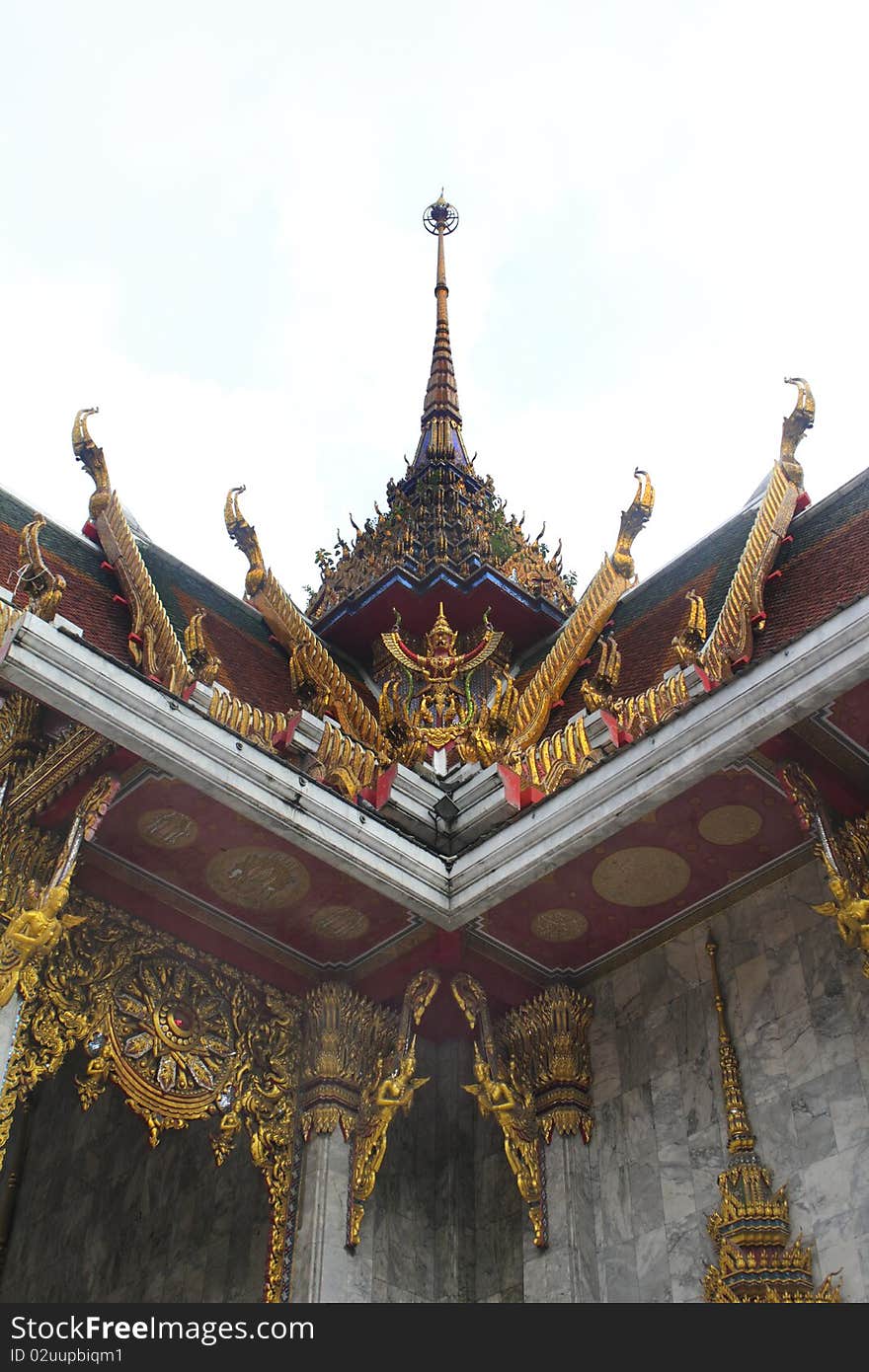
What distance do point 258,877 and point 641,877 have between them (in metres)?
2.39

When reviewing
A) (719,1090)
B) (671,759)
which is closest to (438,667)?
(671,759)

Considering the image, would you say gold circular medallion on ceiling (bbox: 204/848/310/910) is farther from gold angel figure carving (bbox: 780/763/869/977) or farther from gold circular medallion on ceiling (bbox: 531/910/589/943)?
gold angel figure carving (bbox: 780/763/869/977)

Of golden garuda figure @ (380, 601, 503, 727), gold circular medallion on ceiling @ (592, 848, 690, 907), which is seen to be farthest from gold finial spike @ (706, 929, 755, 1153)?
golden garuda figure @ (380, 601, 503, 727)

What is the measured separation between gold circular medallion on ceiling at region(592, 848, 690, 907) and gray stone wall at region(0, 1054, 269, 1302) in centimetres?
323

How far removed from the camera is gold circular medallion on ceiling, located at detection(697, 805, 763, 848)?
860 cm

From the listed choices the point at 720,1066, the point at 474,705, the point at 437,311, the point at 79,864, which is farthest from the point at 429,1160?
the point at 437,311

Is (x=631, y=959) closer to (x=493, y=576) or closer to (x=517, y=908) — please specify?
(x=517, y=908)

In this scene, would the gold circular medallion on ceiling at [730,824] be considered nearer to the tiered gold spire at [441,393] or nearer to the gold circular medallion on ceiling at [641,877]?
the gold circular medallion on ceiling at [641,877]

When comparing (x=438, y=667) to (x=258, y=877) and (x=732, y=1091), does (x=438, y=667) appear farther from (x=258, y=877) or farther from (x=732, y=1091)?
(x=732, y=1091)

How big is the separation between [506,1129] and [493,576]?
230 inches

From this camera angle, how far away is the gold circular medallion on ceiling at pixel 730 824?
860 cm

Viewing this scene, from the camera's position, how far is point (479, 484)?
52.3ft

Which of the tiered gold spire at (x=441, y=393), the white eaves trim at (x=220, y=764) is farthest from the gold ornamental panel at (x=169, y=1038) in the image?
the tiered gold spire at (x=441, y=393)

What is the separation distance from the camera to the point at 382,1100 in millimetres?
9125
